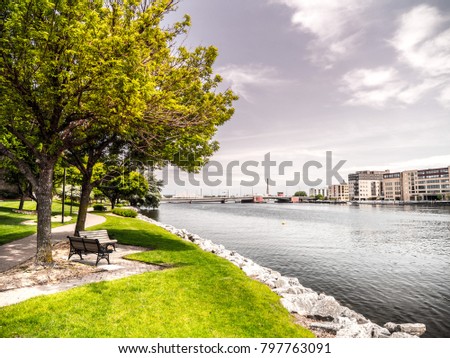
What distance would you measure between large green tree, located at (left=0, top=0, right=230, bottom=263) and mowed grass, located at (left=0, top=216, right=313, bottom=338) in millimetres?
4256

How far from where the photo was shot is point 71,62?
9539 mm

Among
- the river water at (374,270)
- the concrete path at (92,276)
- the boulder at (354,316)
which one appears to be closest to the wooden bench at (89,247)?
the concrete path at (92,276)

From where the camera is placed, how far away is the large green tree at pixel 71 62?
27.7 feet

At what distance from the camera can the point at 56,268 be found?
437 inches

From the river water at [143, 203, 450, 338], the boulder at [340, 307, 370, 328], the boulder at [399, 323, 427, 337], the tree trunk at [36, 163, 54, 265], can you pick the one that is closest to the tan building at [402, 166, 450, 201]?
the river water at [143, 203, 450, 338]

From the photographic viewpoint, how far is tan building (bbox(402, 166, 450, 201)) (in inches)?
6806

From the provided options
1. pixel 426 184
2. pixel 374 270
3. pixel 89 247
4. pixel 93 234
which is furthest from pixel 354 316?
pixel 426 184

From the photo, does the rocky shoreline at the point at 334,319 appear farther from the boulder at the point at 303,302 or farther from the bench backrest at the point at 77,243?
the bench backrest at the point at 77,243

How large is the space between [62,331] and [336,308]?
28.2 feet

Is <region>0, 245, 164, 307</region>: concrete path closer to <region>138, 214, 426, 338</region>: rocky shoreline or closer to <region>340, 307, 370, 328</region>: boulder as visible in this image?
<region>138, 214, 426, 338</region>: rocky shoreline

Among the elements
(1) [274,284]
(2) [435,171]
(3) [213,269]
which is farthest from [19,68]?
(2) [435,171]

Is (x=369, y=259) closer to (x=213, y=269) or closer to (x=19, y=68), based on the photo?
(x=213, y=269)

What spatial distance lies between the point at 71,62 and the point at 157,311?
27.0 feet

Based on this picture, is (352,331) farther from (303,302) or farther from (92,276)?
(92,276)
